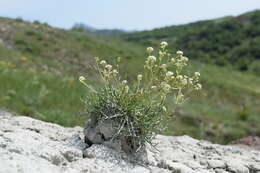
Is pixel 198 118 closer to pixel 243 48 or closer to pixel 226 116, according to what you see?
pixel 226 116

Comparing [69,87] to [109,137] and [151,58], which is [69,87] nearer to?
[109,137]

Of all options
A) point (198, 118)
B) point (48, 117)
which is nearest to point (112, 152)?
point (48, 117)

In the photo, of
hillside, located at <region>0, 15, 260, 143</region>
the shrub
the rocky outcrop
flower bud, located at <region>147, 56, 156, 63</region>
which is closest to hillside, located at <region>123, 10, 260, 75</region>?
hillside, located at <region>0, 15, 260, 143</region>

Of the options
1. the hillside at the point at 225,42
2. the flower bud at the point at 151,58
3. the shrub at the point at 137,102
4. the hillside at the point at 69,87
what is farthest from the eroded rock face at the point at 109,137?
the hillside at the point at 225,42

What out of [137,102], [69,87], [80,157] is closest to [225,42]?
[69,87]

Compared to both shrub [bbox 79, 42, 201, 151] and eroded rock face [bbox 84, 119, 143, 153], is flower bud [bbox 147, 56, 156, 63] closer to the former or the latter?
shrub [bbox 79, 42, 201, 151]

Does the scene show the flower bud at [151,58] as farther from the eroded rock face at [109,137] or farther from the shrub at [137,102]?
the eroded rock face at [109,137]
